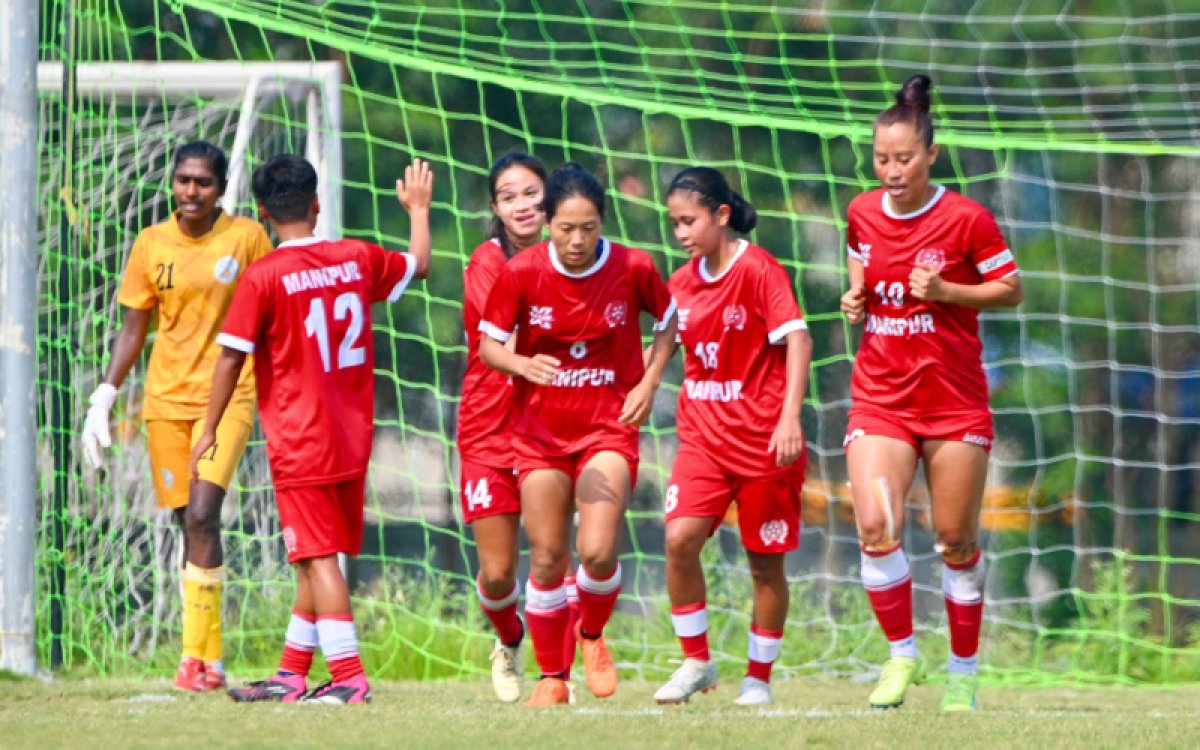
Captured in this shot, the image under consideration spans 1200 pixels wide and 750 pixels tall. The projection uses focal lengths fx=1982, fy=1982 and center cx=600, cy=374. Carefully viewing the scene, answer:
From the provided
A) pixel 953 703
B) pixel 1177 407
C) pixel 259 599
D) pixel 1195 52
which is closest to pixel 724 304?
pixel 953 703

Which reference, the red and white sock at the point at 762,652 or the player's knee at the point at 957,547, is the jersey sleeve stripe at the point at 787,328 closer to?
the player's knee at the point at 957,547

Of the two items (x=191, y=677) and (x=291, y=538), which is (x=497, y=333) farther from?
(x=191, y=677)

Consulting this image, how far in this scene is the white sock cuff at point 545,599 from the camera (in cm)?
638

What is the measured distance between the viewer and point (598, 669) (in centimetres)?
650

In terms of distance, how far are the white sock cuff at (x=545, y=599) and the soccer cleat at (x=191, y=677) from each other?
1.28 meters

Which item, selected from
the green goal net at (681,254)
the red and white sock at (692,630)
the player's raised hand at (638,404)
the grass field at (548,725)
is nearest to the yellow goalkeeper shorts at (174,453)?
the grass field at (548,725)

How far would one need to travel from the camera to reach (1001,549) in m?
10.1

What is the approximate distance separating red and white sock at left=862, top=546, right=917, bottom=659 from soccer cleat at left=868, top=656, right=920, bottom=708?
34mm

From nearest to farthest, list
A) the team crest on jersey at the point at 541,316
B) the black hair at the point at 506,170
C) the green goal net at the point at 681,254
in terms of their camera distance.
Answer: the team crest on jersey at the point at 541,316 → the black hair at the point at 506,170 → the green goal net at the point at 681,254

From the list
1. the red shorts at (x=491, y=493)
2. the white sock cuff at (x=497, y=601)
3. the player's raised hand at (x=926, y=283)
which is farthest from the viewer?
the white sock cuff at (x=497, y=601)

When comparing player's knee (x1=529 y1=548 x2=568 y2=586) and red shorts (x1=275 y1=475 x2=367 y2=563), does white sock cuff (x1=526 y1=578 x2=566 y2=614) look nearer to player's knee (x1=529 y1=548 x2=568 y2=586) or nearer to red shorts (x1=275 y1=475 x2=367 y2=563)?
player's knee (x1=529 y1=548 x2=568 y2=586)

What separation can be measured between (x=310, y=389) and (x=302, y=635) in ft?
2.70

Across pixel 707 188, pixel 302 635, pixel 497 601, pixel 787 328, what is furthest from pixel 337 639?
pixel 707 188

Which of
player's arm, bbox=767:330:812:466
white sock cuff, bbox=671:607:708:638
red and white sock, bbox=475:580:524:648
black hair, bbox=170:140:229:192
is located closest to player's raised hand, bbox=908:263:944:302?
player's arm, bbox=767:330:812:466
